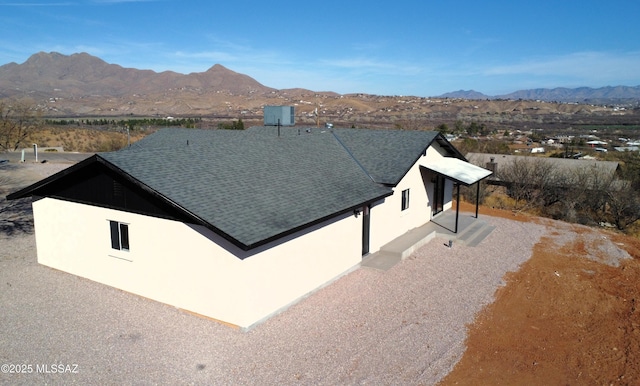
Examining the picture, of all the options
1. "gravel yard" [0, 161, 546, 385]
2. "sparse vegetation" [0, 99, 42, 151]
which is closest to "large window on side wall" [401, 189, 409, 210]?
"gravel yard" [0, 161, 546, 385]

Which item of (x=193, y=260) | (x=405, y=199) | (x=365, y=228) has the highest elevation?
(x=405, y=199)

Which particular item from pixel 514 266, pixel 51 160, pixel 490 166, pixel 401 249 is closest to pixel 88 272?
pixel 401 249

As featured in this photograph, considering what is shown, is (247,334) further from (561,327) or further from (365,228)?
(561,327)

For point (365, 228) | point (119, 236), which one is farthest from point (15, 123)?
point (365, 228)

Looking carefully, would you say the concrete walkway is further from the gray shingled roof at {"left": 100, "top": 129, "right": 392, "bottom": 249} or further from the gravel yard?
the gray shingled roof at {"left": 100, "top": 129, "right": 392, "bottom": 249}

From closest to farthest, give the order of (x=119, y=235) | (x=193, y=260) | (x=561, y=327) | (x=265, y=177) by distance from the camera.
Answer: (x=193, y=260) < (x=561, y=327) < (x=119, y=235) < (x=265, y=177)

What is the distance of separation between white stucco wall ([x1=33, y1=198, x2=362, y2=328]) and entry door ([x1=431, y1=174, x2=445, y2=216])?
7.82 metres

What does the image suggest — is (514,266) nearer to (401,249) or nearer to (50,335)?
(401,249)

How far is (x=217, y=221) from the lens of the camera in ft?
30.8

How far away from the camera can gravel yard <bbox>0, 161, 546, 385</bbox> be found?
8.09 metres

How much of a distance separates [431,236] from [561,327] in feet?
23.7

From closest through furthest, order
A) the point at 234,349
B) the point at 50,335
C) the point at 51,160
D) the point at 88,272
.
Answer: the point at 234,349, the point at 50,335, the point at 88,272, the point at 51,160

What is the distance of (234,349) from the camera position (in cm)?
884

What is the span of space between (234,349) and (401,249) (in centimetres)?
802
